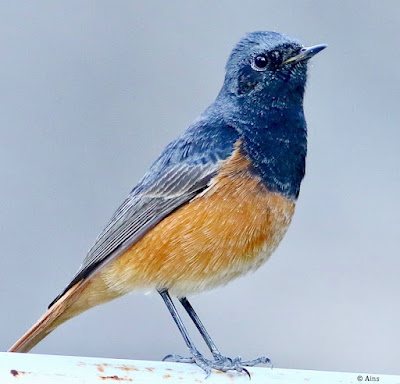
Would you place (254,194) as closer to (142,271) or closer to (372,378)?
(142,271)

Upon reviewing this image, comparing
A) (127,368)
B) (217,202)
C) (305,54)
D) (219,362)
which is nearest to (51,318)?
(219,362)

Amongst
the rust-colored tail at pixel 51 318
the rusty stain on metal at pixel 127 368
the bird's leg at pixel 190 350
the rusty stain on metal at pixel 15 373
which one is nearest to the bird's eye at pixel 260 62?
the bird's leg at pixel 190 350

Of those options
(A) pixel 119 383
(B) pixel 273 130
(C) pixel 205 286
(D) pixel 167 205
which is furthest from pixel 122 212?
(A) pixel 119 383

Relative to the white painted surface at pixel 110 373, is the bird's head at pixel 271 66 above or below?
above

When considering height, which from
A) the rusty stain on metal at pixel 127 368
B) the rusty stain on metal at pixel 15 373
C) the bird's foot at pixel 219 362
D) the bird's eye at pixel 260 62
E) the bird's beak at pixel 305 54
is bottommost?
the rusty stain on metal at pixel 15 373

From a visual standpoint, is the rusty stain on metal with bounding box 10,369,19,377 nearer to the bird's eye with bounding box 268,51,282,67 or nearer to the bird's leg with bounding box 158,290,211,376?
the bird's leg with bounding box 158,290,211,376

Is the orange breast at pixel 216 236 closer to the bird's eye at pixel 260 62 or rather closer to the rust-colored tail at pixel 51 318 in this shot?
the rust-colored tail at pixel 51 318

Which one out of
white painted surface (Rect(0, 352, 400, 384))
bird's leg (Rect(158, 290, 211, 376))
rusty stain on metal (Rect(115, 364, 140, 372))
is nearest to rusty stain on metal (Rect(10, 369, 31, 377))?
white painted surface (Rect(0, 352, 400, 384))
